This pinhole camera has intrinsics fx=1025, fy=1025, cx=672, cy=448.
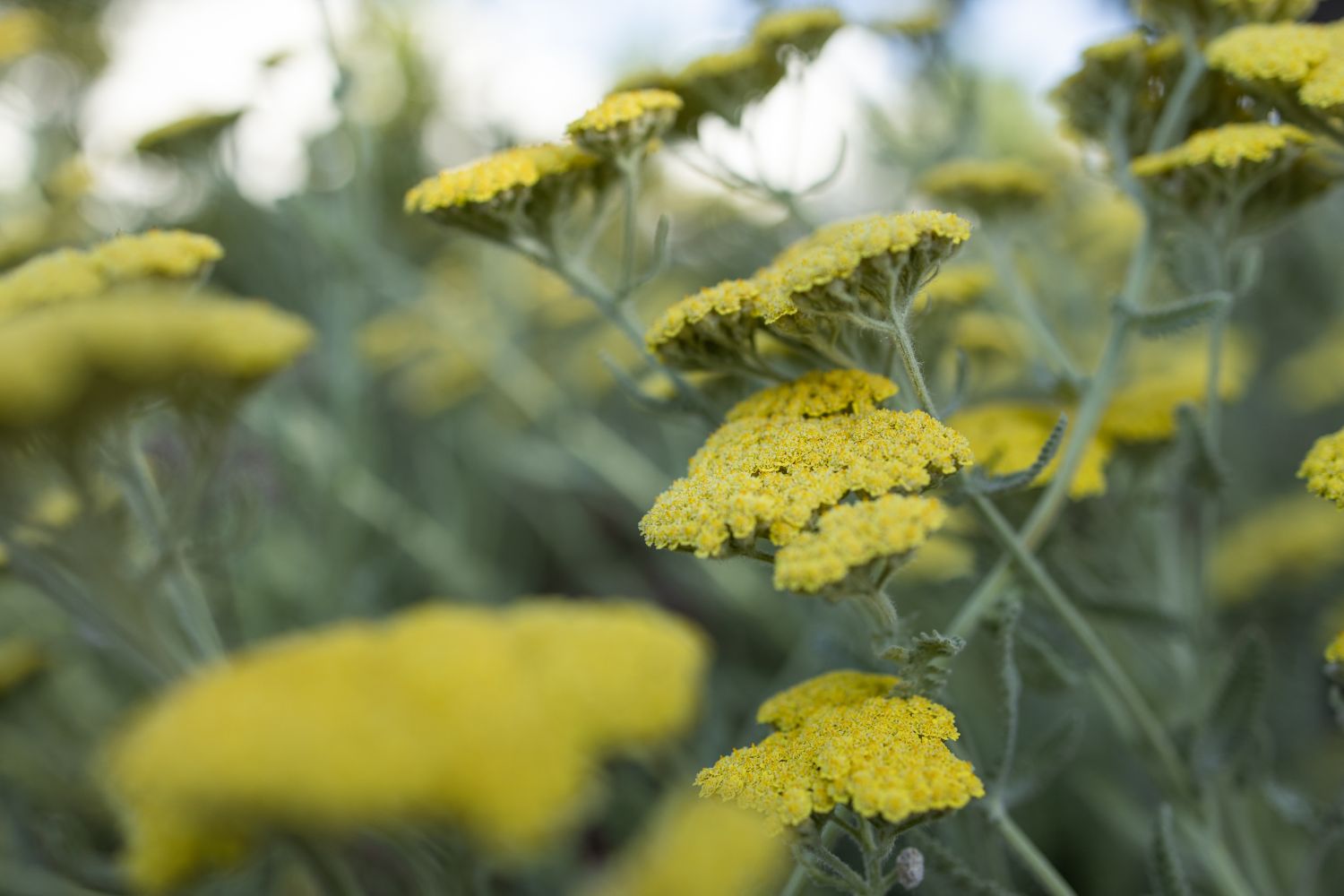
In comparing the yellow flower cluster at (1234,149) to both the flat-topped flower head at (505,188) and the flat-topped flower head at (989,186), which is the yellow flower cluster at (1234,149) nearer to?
the flat-topped flower head at (989,186)

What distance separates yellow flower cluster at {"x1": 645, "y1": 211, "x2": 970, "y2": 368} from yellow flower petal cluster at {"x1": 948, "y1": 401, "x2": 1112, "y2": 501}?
0.36 meters

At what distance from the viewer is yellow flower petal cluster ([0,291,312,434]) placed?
80 centimetres

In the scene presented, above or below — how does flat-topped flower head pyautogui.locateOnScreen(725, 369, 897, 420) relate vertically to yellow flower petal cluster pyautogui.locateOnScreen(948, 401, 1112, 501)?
above

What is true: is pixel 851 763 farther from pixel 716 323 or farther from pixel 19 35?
pixel 19 35

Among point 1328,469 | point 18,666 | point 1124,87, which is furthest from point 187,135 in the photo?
point 1328,469

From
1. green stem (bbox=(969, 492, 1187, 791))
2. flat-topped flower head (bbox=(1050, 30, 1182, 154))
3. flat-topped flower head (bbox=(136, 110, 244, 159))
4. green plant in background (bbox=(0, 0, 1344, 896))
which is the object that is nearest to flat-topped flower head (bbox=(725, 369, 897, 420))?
green plant in background (bbox=(0, 0, 1344, 896))

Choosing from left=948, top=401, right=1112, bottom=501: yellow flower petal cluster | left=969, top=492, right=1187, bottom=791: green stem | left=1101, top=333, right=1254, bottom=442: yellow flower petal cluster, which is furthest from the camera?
left=1101, top=333, right=1254, bottom=442: yellow flower petal cluster

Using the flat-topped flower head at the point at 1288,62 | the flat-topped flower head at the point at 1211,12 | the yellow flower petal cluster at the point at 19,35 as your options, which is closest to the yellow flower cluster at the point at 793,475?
the flat-topped flower head at the point at 1288,62

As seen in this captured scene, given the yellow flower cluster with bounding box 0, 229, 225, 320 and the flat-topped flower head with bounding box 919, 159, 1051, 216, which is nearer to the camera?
the yellow flower cluster with bounding box 0, 229, 225, 320

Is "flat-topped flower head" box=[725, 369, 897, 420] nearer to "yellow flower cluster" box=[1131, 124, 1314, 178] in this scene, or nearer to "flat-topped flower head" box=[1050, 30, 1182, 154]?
"yellow flower cluster" box=[1131, 124, 1314, 178]

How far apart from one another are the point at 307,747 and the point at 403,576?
8.68 ft

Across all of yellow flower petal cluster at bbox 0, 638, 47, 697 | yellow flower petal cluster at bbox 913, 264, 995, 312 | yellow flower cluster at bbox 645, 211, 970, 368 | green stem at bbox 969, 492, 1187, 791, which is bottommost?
yellow flower petal cluster at bbox 0, 638, 47, 697

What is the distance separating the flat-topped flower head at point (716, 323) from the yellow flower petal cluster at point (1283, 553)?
1480 millimetres

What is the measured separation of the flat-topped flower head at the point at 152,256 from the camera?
1181 millimetres
